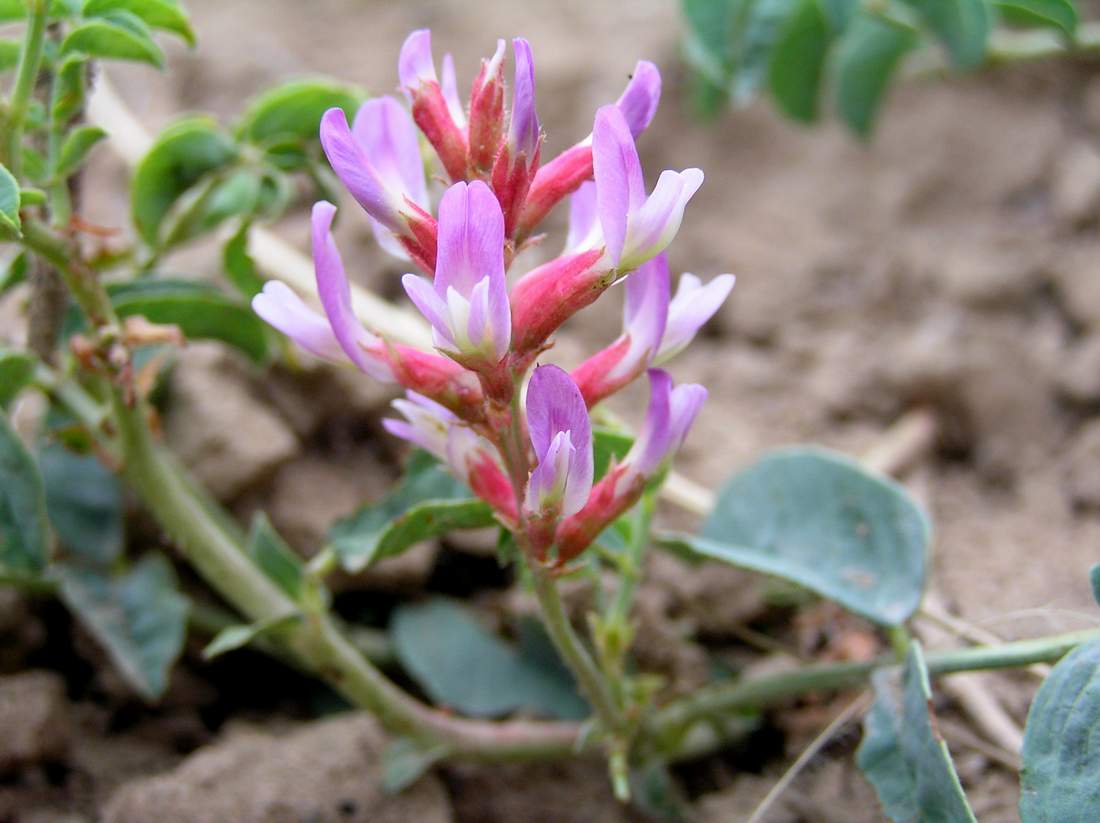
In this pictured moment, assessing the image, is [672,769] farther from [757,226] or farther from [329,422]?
[757,226]

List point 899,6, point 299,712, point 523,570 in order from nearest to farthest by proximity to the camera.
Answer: point 523,570 → point 299,712 → point 899,6

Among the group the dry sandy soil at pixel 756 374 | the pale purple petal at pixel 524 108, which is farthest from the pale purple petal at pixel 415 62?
the dry sandy soil at pixel 756 374

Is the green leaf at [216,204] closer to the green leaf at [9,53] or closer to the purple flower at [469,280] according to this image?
the green leaf at [9,53]

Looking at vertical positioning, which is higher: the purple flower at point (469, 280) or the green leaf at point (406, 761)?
the purple flower at point (469, 280)

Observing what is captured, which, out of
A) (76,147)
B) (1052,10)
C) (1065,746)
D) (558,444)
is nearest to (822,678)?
(1065,746)

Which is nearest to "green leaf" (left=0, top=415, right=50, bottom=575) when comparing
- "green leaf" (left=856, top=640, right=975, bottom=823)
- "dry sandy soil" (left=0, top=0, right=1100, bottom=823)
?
"dry sandy soil" (left=0, top=0, right=1100, bottom=823)

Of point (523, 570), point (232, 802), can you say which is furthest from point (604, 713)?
point (232, 802)

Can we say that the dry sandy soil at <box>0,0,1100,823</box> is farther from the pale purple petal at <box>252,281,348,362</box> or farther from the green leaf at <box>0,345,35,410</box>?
the pale purple petal at <box>252,281,348,362</box>
